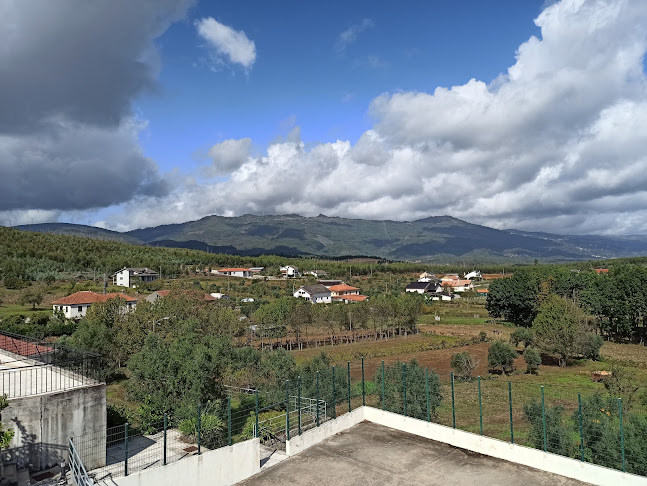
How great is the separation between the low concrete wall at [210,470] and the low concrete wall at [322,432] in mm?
1249

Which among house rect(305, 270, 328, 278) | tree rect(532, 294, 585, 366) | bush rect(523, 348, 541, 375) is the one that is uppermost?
house rect(305, 270, 328, 278)

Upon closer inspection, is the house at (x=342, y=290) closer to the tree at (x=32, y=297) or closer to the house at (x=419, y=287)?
the house at (x=419, y=287)

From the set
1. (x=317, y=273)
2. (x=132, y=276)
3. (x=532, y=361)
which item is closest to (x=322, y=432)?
(x=532, y=361)

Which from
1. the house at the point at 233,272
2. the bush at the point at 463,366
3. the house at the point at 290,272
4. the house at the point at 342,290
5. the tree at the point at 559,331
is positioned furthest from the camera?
the house at the point at 290,272

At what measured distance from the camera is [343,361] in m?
43.2

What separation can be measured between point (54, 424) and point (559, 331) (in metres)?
42.3

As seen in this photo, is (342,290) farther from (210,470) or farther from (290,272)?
(210,470)

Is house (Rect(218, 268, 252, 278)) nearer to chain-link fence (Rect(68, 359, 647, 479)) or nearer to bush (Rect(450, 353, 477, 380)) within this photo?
bush (Rect(450, 353, 477, 380))

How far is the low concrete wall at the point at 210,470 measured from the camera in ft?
37.2

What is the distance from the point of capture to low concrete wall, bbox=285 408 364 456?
14.5m

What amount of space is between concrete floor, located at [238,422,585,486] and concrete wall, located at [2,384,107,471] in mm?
4698

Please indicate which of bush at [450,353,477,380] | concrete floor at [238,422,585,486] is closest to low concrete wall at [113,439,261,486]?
concrete floor at [238,422,585,486]

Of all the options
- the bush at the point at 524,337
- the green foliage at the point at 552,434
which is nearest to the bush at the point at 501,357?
the bush at the point at 524,337

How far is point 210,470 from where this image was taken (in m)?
12.5
